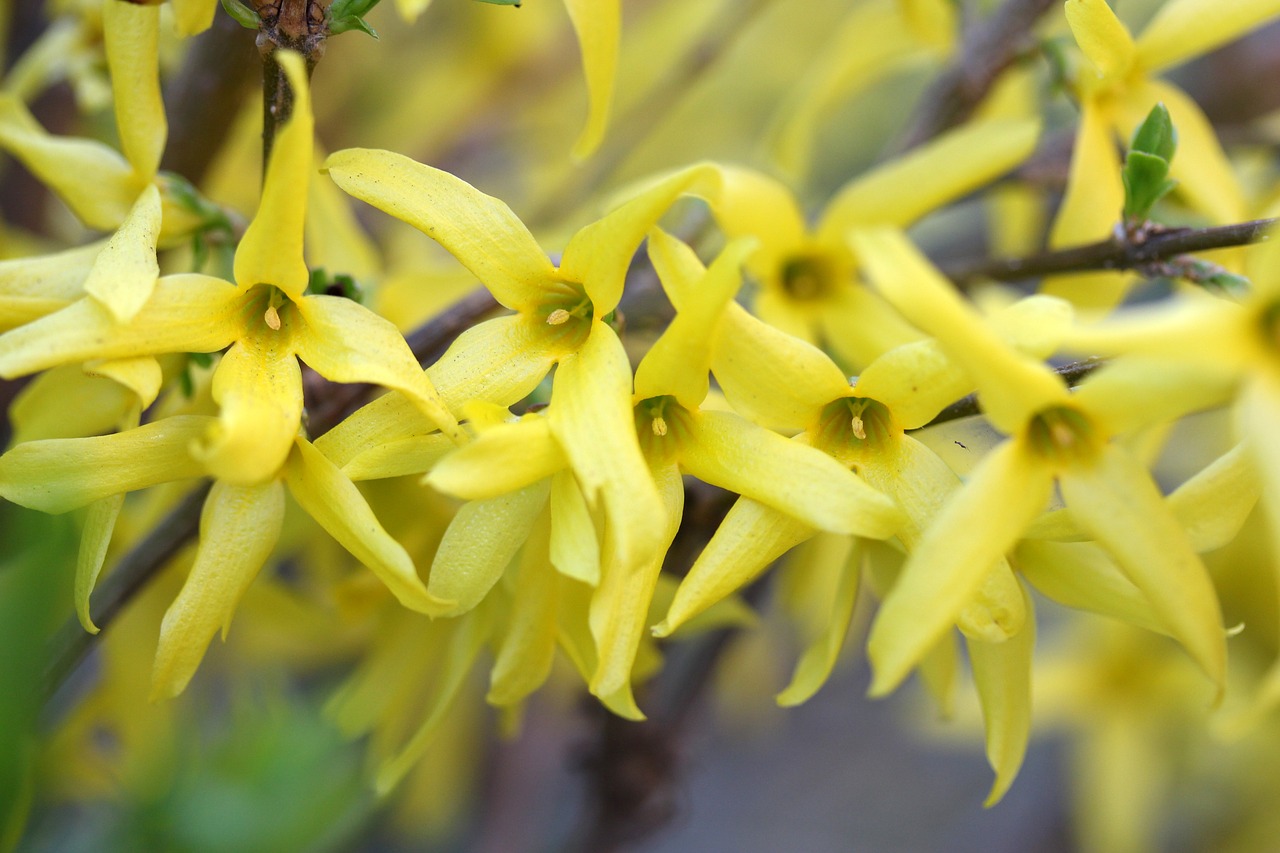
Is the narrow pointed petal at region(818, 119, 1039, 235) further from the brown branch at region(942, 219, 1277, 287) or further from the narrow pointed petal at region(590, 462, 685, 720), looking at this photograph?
the narrow pointed petal at region(590, 462, 685, 720)

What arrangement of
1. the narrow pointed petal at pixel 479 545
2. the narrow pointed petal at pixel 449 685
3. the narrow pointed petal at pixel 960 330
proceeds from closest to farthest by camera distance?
the narrow pointed petal at pixel 960 330 → the narrow pointed petal at pixel 479 545 → the narrow pointed petal at pixel 449 685

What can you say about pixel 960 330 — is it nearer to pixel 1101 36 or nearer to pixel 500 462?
pixel 500 462

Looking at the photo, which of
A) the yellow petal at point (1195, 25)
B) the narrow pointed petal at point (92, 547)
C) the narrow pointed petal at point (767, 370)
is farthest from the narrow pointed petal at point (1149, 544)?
the narrow pointed petal at point (92, 547)

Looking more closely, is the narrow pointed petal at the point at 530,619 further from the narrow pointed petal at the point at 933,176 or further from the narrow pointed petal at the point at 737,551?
the narrow pointed petal at the point at 933,176

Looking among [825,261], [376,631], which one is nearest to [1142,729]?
[825,261]

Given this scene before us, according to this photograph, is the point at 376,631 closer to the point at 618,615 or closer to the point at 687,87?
the point at 618,615

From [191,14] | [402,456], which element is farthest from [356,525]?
[191,14]
